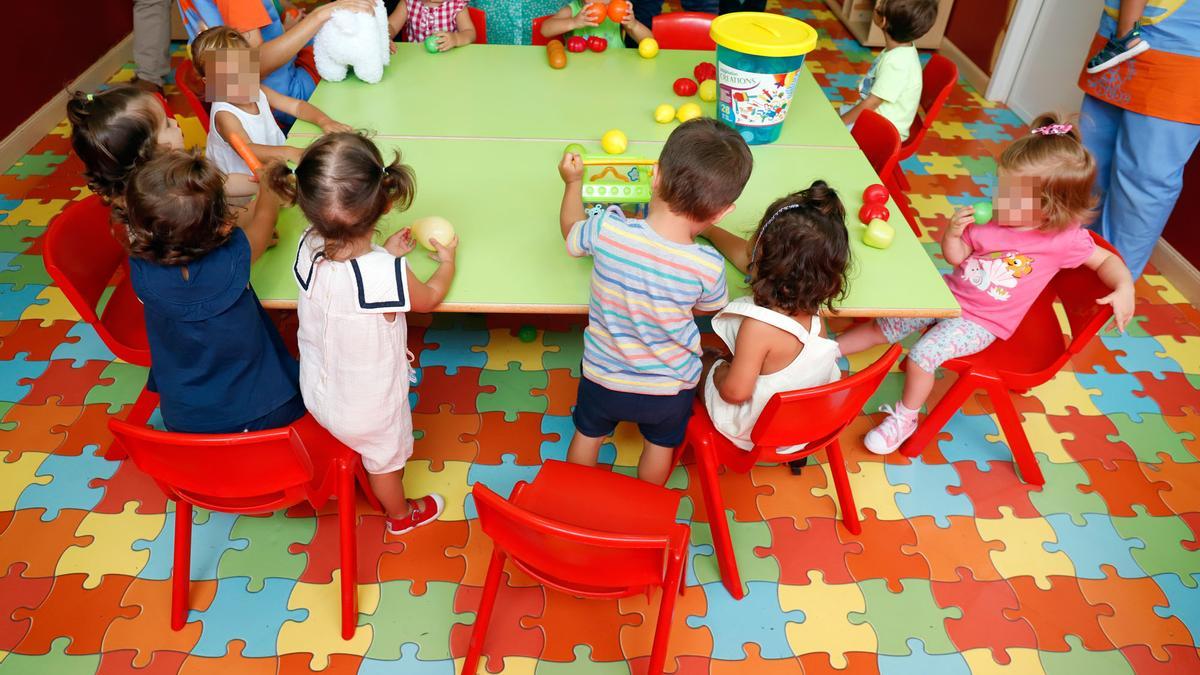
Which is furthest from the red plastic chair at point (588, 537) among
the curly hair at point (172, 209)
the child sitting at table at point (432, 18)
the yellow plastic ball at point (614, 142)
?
the child sitting at table at point (432, 18)

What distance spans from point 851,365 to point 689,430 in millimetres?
954

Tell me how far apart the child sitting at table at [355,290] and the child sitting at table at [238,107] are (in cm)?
49

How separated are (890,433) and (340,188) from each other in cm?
167

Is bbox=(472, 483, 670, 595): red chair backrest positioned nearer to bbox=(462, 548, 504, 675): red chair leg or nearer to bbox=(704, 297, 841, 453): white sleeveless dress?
bbox=(462, 548, 504, 675): red chair leg

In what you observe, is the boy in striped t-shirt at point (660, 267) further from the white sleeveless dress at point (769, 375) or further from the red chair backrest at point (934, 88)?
the red chair backrest at point (934, 88)

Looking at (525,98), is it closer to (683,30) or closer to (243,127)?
(243,127)

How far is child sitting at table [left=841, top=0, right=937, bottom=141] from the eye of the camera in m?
2.69

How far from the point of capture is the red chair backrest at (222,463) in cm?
135

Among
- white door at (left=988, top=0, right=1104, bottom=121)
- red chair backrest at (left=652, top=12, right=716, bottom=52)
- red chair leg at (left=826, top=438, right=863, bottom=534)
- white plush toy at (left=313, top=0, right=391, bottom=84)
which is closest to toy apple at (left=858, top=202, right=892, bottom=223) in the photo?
red chair leg at (left=826, top=438, right=863, bottom=534)

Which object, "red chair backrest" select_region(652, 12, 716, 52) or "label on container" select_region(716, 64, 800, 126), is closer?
"label on container" select_region(716, 64, 800, 126)

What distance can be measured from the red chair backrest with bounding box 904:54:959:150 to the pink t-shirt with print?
80 centimetres

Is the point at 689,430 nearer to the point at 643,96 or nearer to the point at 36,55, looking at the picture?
the point at 643,96

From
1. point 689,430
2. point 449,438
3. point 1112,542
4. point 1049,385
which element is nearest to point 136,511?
point 449,438

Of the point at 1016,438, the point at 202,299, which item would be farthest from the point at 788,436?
the point at 202,299
